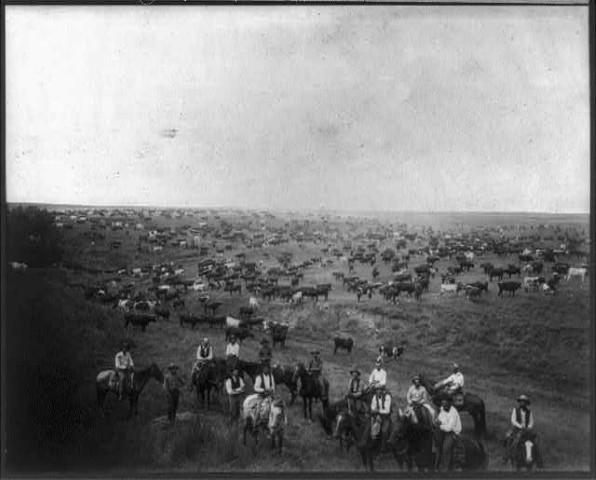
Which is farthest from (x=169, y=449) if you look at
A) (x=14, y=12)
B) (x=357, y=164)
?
(x=14, y=12)

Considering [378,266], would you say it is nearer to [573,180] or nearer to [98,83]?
[573,180]

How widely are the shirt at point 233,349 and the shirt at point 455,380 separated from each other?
2.26 meters

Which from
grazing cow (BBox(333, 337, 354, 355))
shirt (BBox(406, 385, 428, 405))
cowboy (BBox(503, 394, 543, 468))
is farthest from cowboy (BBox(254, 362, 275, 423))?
cowboy (BBox(503, 394, 543, 468))

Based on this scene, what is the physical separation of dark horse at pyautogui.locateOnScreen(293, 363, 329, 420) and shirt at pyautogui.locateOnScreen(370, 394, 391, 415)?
1.65 feet

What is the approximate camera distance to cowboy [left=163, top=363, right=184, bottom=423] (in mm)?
8664

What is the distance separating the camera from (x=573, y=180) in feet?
29.0

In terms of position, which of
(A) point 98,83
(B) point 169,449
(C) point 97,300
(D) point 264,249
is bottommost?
(B) point 169,449

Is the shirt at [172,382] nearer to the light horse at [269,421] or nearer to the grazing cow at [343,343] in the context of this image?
the light horse at [269,421]

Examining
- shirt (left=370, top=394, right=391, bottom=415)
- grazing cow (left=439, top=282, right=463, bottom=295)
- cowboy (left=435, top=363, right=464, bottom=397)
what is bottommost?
shirt (left=370, top=394, right=391, bottom=415)

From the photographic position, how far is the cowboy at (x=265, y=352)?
8.73 metres

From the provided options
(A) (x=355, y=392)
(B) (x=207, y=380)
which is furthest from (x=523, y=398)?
(B) (x=207, y=380)

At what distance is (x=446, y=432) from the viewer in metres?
8.62

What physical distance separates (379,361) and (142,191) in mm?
3175

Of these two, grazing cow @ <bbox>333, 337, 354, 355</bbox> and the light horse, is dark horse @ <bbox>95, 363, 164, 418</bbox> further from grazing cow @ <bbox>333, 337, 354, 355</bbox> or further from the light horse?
grazing cow @ <bbox>333, 337, 354, 355</bbox>
